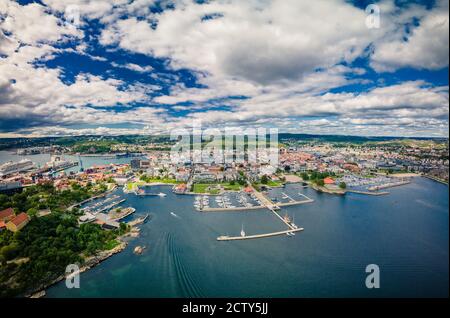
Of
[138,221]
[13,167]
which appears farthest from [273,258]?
[13,167]

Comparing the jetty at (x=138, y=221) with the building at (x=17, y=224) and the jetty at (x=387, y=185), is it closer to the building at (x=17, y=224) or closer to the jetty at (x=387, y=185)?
the building at (x=17, y=224)

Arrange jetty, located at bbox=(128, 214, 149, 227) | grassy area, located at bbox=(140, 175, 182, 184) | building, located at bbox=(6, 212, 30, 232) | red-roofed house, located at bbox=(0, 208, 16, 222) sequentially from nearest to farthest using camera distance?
building, located at bbox=(6, 212, 30, 232) → red-roofed house, located at bbox=(0, 208, 16, 222) → jetty, located at bbox=(128, 214, 149, 227) → grassy area, located at bbox=(140, 175, 182, 184)

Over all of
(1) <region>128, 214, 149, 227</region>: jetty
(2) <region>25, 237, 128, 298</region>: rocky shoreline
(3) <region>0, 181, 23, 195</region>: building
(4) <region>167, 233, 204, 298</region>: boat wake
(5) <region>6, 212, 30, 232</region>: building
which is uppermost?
(5) <region>6, 212, 30, 232</region>: building

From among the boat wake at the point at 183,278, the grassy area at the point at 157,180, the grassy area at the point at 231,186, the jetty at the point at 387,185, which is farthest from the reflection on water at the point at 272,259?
the grassy area at the point at 157,180

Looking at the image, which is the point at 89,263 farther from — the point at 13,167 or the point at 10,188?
the point at 13,167

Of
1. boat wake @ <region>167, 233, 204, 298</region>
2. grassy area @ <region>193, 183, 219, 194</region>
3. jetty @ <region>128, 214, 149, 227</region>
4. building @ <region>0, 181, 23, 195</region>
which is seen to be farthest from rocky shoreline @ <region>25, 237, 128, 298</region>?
building @ <region>0, 181, 23, 195</region>

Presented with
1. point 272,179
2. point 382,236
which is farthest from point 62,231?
point 272,179

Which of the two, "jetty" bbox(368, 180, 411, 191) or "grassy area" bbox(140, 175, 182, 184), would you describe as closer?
"jetty" bbox(368, 180, 411, 191)

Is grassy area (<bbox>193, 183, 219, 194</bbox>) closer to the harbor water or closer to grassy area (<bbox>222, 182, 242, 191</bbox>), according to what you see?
grassy area (<bbox>222, 182, 242, 191</bbox>)
